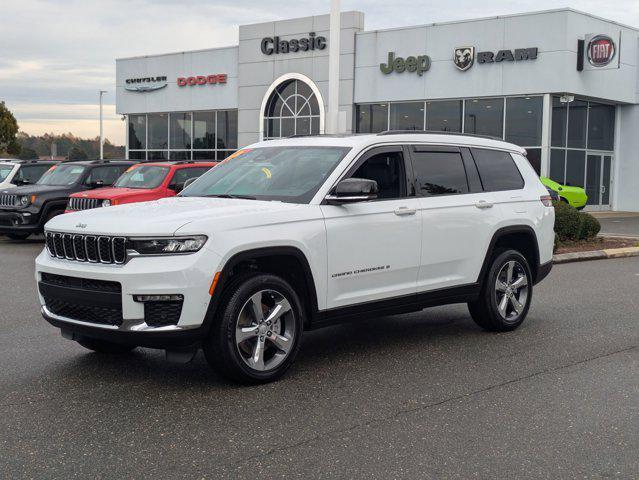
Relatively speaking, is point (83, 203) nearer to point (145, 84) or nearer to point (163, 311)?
point (163, 311)

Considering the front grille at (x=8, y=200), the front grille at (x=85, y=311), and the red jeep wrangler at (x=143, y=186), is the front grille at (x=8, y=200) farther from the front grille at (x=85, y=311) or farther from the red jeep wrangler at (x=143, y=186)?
the front grille at (x=85, y=311)

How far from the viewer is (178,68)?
41312mm

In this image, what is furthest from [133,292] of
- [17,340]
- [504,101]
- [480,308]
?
[504,101]

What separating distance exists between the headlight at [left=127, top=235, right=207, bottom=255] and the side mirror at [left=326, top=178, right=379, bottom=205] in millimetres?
1303

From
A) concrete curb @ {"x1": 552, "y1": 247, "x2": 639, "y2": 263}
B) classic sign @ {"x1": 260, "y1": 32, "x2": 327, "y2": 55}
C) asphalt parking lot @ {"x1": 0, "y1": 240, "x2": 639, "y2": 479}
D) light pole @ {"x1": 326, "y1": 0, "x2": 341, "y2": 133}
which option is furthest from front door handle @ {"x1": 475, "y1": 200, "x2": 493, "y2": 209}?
classic sign @ {"x1": 260, "y1": 32, "x2": 327, "y2": 55}

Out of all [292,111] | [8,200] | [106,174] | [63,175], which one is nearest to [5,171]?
[63,175]

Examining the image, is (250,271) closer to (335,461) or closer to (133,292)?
(133,292)

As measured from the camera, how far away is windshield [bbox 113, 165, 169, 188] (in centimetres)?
1631

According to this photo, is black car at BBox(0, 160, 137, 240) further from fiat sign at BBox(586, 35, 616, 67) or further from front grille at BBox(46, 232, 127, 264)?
fiat sign at BBox(586, 35, 616, 67)

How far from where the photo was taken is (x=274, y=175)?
6953mm

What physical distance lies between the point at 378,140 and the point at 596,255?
10505 mm

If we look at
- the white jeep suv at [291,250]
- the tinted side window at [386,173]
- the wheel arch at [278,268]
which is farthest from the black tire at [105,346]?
the tinted side window at [386,173]

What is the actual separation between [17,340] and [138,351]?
1.26m

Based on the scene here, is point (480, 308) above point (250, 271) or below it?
below
